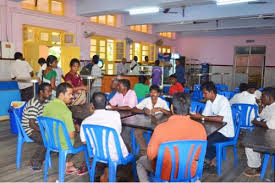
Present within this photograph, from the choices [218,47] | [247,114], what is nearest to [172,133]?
[247,114]

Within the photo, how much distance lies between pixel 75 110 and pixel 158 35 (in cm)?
1114

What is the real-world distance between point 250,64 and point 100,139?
44.6 ft

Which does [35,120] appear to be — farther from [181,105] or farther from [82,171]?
[181,105]

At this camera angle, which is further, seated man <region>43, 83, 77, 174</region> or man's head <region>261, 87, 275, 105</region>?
man's head <region>261, 87, 275, 105</region>

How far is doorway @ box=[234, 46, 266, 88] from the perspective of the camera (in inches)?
543

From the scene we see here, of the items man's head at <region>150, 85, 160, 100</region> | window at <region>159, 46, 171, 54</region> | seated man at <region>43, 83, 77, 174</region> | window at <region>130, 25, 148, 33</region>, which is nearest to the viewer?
seated man at <region>43, 83, 77, 174</region>

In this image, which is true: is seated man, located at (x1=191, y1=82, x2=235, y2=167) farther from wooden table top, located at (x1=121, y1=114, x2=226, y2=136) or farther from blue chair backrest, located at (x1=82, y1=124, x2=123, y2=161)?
blue chair backrest, located at (x1=82, y1=124, x2=123, y2=161)

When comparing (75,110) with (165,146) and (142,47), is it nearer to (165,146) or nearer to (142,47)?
(165,146)

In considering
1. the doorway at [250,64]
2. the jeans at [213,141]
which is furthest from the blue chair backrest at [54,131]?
the doorway at [250,64]

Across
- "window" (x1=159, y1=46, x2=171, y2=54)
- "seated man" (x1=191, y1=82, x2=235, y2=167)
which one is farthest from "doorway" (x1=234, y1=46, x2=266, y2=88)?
"seated man" (x1=191, y1=82, x2=235, y2=167)

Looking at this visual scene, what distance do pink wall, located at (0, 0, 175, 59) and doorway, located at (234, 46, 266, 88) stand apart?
5.73 m

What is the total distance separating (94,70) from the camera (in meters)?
6.78

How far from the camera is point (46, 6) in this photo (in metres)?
8.55

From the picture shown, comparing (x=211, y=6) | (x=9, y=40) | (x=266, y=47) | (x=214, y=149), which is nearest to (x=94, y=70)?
(x=9, y=40)
